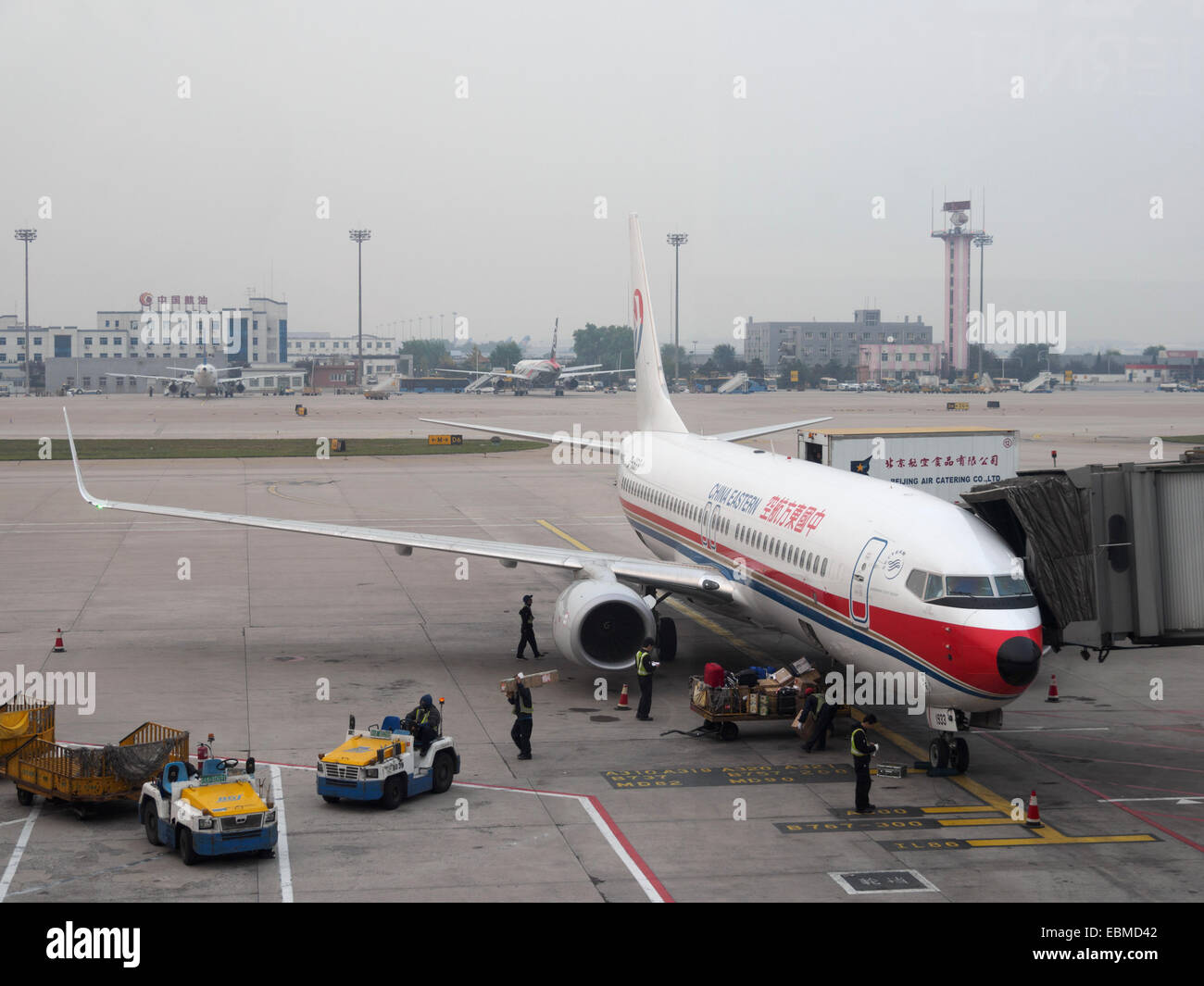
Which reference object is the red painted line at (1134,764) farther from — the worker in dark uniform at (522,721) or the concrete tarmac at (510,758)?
the worker in dark uniform at (522,721)

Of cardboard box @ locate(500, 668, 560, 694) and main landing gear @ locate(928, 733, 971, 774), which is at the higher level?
cardboard box @ locate(500, 668, 560, 694)

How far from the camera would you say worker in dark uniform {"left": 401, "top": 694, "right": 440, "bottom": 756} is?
2155cm

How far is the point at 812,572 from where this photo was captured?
2514cm

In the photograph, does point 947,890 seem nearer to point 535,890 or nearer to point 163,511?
point 535,890

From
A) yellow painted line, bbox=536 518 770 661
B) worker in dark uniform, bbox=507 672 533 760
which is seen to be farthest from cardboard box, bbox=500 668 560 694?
yellow painted line, bbox=536 518 770 661

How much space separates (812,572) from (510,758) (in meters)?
6.71

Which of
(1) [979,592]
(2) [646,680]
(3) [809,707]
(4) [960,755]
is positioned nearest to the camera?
(1) [979,592]

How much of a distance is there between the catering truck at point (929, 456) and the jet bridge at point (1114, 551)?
18193 millimetres

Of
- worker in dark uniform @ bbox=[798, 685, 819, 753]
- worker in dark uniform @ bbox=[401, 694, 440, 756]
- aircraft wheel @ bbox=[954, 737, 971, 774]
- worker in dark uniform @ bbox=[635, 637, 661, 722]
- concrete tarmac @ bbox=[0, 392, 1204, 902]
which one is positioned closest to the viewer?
concrete tarmac @ bbox=[0, 392, 1204, 902]

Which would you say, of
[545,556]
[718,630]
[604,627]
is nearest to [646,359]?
[718,630]

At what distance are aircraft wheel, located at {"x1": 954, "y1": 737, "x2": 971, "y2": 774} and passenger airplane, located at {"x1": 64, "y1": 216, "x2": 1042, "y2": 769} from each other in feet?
0.12

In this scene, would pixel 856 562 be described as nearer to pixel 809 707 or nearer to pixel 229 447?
pixel 809 707

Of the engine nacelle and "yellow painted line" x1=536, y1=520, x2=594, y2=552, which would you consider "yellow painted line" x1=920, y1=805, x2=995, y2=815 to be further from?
"yellow painted line" x1=536, y1=520, x2=594, y2=552

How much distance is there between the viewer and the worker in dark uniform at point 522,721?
23359mm
